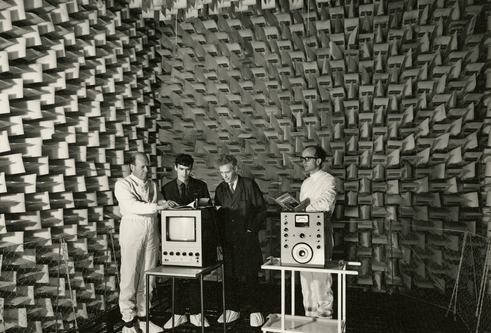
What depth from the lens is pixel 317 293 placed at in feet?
11.7

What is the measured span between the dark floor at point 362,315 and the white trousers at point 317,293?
1.17ft

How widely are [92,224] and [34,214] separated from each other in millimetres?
727

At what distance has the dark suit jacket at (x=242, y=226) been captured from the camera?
3.72 metres

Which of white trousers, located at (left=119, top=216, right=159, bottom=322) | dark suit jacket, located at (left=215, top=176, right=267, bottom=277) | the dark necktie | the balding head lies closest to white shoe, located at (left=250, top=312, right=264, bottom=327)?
dark suit jacket, located at (left=215, top=176, right=267, bottom=277)

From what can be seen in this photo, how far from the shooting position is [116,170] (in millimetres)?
4605

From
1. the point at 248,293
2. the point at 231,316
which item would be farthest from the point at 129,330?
the point at 248,293

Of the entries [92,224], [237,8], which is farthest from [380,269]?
[237,8]

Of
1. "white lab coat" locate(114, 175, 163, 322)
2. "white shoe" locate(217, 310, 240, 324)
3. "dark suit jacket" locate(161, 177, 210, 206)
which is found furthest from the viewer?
"dark suit jacket" locate(161, 177, 210, 206)

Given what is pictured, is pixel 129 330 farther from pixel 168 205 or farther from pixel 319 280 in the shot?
pixel 319 280

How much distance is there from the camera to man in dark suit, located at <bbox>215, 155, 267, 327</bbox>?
3.71 m

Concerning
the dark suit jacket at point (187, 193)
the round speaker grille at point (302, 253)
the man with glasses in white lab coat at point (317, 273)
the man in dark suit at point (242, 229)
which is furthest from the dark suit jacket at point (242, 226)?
the round speaker grille at point (302, 253)

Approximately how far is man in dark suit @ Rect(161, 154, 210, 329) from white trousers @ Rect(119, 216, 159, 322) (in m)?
0.31

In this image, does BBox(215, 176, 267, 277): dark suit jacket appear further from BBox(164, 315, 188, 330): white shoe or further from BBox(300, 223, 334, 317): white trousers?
BBox(164, 315, 188, 330): white shoe

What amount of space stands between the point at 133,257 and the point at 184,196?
2.33ft
